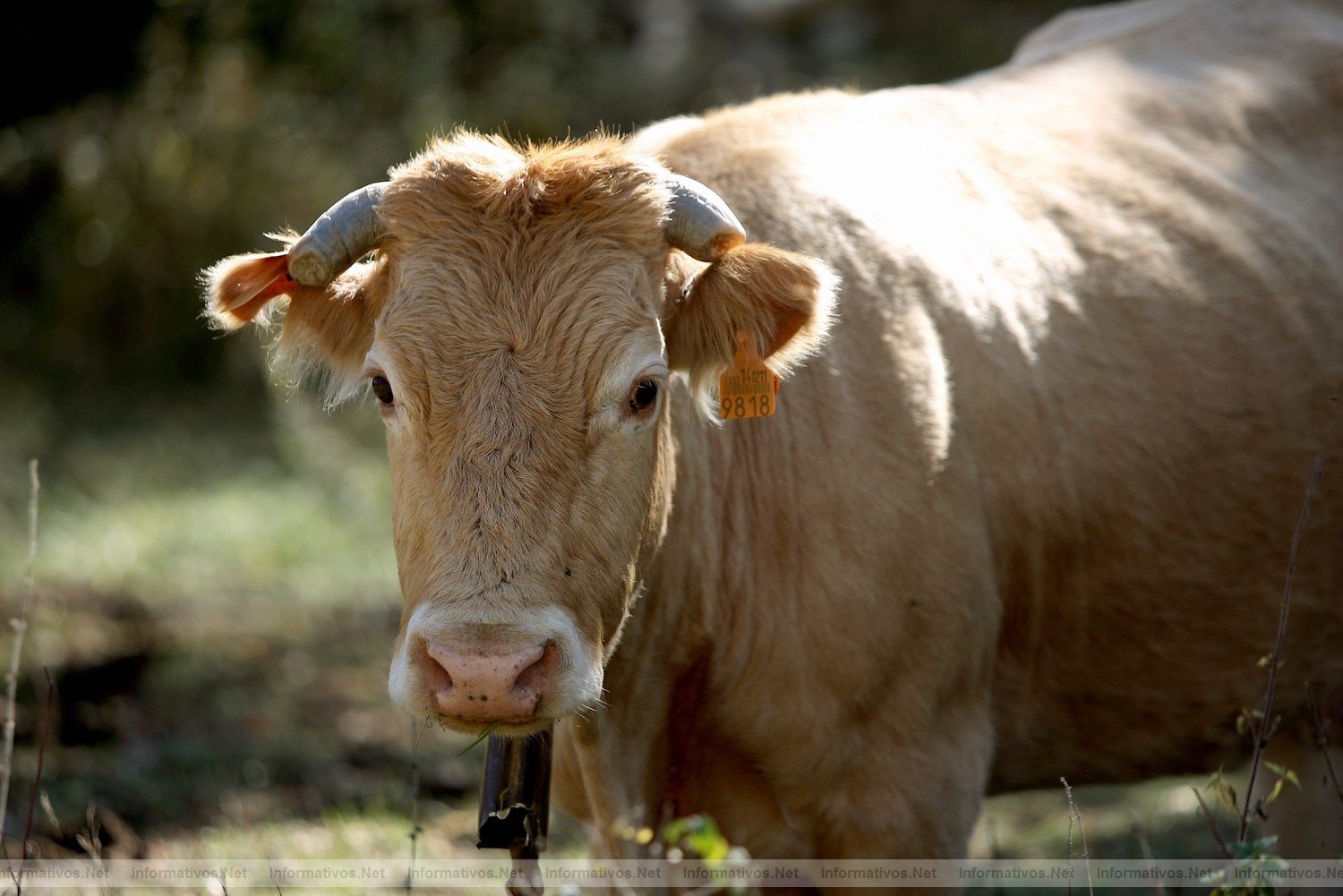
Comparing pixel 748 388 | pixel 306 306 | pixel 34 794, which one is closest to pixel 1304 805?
pixel 748 388

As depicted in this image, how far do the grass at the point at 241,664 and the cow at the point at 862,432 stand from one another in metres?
0.78

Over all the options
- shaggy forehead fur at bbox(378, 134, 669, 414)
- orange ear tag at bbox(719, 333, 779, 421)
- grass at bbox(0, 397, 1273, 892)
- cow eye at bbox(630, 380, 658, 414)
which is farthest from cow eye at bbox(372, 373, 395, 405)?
grass at bbox(0, 397, 1273, 892)

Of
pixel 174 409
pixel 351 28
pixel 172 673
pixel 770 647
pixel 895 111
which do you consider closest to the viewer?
pixel 770 647

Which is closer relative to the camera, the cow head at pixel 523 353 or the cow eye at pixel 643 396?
the cow head at pixel 523 353

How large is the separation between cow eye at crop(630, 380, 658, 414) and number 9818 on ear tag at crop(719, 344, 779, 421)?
0.78 feet

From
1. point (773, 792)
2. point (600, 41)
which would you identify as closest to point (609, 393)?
point (773, 792)

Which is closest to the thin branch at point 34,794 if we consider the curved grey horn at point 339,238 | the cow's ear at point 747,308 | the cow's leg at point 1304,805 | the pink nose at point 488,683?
the pink nose at point 488,683

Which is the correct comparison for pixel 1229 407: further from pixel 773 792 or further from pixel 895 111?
pixel 773 792

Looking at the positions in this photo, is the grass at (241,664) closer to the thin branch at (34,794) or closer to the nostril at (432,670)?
the thin branch at (34,794)

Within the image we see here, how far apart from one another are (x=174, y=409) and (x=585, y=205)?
8497mm

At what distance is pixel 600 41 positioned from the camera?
11.9 metres

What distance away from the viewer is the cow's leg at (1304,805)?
185 inches

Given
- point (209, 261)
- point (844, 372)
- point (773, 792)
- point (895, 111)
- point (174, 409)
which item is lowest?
point (174, 409)

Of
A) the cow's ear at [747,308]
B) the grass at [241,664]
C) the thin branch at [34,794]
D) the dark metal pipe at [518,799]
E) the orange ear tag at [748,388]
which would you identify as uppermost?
the cow's ear at [747,308]
